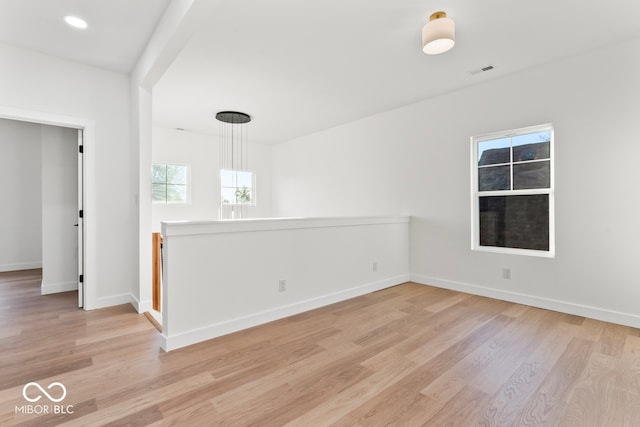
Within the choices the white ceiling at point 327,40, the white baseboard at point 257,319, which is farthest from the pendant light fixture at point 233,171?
the white baseboard at point 257,319

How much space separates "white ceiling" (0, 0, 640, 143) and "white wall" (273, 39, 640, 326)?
0.93ft

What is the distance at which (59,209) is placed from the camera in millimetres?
3938

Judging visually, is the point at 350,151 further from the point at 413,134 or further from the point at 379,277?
the point at 379,277

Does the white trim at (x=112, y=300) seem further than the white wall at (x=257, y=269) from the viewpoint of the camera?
Yes

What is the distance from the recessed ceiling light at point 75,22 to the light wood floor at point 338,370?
2686 millimetres

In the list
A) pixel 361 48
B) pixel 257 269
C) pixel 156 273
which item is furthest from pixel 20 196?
pixel 361 48

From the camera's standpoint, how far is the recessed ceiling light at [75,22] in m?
2.56

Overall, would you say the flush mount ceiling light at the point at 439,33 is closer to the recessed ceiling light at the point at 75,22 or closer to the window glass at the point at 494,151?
the window glass at the point at 494,151

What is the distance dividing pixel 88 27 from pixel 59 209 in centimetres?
243

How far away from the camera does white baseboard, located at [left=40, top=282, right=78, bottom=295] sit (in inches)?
152

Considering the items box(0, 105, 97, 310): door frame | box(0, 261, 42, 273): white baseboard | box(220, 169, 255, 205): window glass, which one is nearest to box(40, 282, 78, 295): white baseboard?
box(0, 105, 97, 310): door frame

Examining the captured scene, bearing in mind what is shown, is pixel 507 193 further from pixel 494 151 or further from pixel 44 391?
pixel 44 391

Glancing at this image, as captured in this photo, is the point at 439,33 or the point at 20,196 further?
the point at 20,196

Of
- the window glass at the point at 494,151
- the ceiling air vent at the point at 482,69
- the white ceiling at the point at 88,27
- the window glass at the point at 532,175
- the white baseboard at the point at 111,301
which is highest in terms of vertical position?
the white ceiling at the point at 88,27
